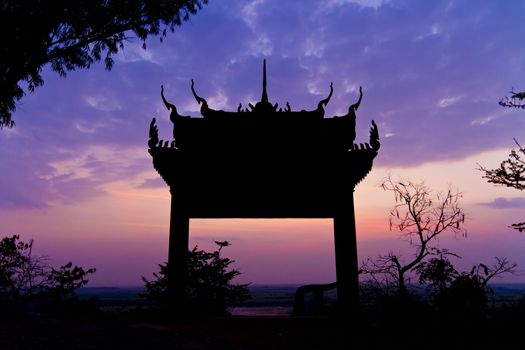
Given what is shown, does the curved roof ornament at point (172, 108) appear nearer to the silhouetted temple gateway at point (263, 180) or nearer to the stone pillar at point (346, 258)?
the silhouetted temple gateway at point (263, 180)

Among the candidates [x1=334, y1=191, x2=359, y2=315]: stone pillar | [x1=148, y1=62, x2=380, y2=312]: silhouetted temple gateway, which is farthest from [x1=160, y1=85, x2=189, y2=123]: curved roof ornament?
[x1=334, y1=191, x2=359, y2=315]: stone pillar

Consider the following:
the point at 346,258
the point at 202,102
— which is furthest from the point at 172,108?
the point at 346,258

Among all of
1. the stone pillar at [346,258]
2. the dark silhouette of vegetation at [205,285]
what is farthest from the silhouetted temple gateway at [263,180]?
the dark silhouette of vegetation at [205,285]

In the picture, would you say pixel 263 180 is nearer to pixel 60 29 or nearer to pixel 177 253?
pixel 177 253

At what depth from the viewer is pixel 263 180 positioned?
33.9 feet

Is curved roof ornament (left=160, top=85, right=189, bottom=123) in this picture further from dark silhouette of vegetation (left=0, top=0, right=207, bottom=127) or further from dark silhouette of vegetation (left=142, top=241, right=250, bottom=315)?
dark silhouette of vegetation (left=142, top=241, right=250, bottom=315)

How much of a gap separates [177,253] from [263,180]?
2.88m

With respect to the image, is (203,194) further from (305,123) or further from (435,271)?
(435,271)

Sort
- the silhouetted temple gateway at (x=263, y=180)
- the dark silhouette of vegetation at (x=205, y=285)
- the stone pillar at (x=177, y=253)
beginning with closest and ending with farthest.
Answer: the stone pillar at (x=177, y=253), the silhouetted temple gateway at (x=263, y=180), the dark silhouette of vegetation at (x=205, y=285)

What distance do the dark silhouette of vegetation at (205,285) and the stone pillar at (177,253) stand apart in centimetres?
508

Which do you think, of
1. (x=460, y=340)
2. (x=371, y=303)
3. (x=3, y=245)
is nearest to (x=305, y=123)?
(x=371, y=303)

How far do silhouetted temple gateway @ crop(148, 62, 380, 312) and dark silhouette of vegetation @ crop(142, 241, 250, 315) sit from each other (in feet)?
17.7

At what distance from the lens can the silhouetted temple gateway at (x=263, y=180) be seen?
10.3 m

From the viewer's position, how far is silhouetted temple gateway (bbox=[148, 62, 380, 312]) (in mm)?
10281
